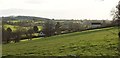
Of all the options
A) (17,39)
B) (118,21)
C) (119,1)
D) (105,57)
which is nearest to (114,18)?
(118,21)

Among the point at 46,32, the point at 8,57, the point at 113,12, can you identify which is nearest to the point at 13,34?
the point at 46,32

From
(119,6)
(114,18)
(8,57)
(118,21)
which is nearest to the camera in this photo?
(8,57)

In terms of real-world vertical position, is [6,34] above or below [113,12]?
below

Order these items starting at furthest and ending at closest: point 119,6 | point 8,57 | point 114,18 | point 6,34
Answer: point 6,34 → point 114,18 → point 119,6 → point 8,57

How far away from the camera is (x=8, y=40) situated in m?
62.0

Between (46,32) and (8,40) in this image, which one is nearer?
(8,40)

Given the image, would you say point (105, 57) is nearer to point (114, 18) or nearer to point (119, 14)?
point (119, 14)

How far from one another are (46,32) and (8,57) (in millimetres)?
60511

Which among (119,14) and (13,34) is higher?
(119,14)

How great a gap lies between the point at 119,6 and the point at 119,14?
2965mm

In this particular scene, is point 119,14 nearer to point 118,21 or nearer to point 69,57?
point 118,21

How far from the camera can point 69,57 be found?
666 inches

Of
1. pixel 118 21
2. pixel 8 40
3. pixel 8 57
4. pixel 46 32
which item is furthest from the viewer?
pixel 46 32

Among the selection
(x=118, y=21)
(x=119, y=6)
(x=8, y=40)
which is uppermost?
(x=119, y=6)
